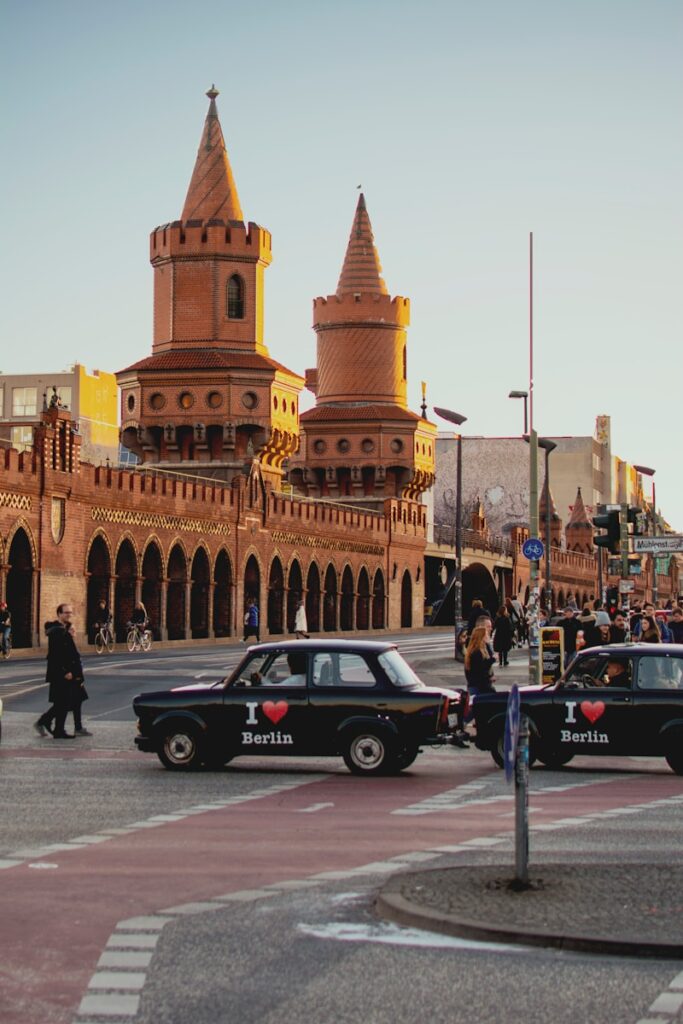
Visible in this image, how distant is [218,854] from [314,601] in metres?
74.5

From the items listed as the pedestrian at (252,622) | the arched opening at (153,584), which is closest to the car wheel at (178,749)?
the arched opening at (153,584)

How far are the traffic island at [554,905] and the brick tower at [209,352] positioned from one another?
260 feet

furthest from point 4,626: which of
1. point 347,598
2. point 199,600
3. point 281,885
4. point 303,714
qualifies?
point 281,885

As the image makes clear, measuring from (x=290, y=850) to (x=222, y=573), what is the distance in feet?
208

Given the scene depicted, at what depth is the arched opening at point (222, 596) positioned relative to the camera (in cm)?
7525

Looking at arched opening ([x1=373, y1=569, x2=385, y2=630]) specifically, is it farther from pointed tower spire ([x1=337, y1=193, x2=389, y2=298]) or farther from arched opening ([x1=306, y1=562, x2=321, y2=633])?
pointed tower spire ([x1=337, y1=193, x2=389, y2=298])

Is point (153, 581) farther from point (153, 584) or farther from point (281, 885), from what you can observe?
point (281, 885)

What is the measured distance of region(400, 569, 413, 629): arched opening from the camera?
99.9 meters

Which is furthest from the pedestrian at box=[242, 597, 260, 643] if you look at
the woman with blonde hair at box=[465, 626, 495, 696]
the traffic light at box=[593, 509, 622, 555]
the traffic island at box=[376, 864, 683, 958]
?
the traffic island at box=[376, 864, 683, 958]

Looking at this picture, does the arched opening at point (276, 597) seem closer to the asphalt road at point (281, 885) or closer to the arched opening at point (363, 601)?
the arched opening at point (363, 601)

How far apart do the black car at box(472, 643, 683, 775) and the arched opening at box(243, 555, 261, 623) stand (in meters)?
58.2

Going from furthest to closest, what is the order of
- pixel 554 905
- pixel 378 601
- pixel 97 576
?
pixel 378 601 → pixel 97 576 → pixel 554 905

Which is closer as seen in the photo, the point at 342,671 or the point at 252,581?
the point at 342,671

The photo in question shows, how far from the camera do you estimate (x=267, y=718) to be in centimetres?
1919
